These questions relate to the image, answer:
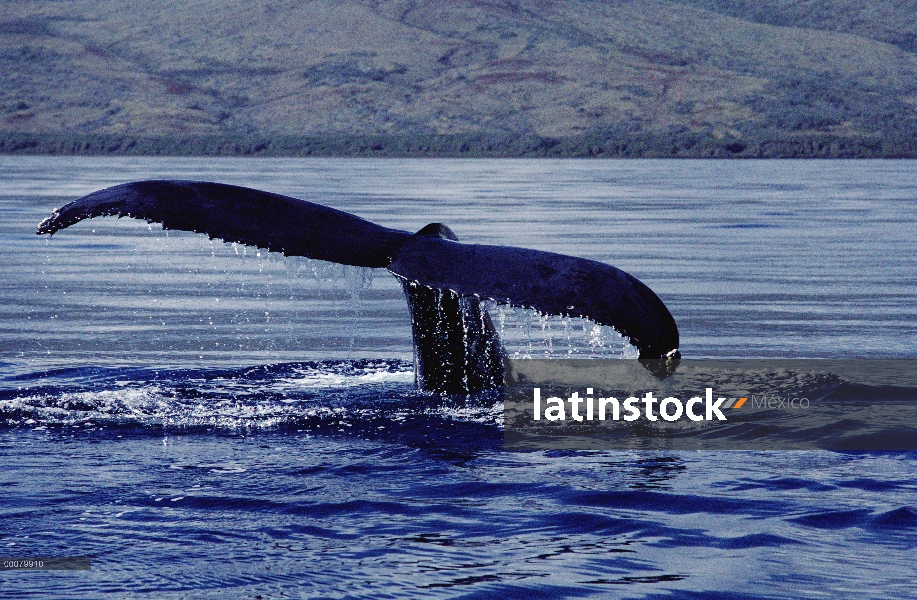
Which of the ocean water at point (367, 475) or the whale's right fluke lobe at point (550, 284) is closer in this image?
the ocean water at point (367, 475)

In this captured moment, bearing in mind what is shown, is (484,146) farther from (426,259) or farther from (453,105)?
(426,259)

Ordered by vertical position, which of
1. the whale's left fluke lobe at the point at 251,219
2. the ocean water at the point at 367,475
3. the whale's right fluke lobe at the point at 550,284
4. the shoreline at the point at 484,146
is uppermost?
the shoreline at the point at 484,146

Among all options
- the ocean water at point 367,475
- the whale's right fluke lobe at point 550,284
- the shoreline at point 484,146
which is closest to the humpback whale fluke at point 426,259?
the whale's right fluke lobe at point 550,284

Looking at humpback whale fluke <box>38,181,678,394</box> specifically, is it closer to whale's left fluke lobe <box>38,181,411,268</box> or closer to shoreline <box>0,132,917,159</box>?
whale's left fluke lobe <box>38,181,411,268</box>

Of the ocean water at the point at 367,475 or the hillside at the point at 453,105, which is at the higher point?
the hillside at the point at 453,105

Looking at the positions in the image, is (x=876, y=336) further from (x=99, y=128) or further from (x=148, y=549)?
(x=99, y=128)

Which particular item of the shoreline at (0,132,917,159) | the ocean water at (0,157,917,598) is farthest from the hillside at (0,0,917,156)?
the ocean water at (0,157,917,598)

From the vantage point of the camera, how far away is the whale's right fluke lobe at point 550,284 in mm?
5355

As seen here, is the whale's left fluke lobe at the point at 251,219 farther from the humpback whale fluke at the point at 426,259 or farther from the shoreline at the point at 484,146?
the shoreline at the point at 484,146

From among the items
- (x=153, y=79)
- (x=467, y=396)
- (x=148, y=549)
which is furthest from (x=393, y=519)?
(x=153, y=79)

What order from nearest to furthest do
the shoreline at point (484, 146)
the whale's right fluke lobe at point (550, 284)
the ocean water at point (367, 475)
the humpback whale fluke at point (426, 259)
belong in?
the ocean water at point (367, 475)
the whale's right fluke lobe at point (550, 284)
the humpback whale fluke at point (426, 259)
the shoreline at point (484, 146)

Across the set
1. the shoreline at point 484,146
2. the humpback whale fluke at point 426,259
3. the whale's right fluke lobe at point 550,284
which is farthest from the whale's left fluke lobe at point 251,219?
the shoreline at point 484,146

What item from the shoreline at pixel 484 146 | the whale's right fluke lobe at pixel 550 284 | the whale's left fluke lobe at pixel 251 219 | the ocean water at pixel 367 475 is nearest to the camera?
the ocean water at pixel 367 475

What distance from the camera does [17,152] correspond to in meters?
105
